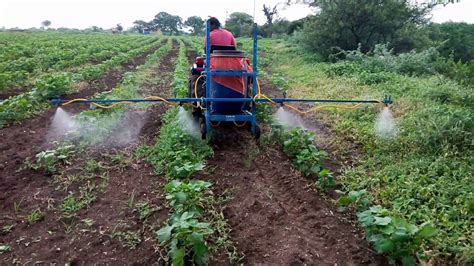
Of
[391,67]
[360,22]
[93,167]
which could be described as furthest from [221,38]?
[360,22]

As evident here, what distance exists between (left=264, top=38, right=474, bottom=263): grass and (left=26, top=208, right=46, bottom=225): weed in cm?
327

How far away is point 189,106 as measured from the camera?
7.30 metres

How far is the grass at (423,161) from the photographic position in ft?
11.7

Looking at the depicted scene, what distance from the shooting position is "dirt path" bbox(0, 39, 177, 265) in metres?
3.30

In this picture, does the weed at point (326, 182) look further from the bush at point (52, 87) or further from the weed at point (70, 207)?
the bush at point (52, 87)

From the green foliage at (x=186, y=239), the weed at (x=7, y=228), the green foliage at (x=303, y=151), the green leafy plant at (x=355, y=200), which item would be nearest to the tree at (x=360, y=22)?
the green foliage at (x=303, y=151)

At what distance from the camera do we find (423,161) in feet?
15.6

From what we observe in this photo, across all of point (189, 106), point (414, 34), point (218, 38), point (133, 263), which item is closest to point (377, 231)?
point (133, 263)

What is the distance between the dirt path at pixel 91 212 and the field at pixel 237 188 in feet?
0.05

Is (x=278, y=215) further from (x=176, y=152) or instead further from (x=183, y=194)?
Answer: (x=176, y=152)

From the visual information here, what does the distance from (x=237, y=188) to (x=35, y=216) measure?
2.07 meters

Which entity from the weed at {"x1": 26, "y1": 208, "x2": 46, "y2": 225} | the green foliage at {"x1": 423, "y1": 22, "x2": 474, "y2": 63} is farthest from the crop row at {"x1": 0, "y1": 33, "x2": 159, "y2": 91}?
the green foliage at {"x1": 423, "y1": 22, "x2": 474, "y2": 63}

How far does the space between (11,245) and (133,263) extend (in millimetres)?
1156

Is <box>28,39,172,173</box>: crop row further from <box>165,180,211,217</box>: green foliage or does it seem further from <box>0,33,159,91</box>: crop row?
<box>0,33,159,91</box>: crop row
